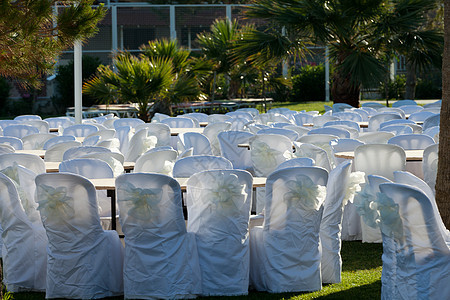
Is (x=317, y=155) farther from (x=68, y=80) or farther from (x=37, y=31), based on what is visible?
(x=68, y=80)

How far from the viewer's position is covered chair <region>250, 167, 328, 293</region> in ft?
Answer: 16.2

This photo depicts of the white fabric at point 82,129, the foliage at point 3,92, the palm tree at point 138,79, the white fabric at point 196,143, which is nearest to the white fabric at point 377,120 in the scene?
the white fabric at point 196,143

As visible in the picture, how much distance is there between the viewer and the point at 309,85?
90.3 feet

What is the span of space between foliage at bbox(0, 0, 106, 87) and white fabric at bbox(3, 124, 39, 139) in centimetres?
620

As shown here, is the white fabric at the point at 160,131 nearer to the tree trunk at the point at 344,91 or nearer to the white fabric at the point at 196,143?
the white fabric at the point at 196,143

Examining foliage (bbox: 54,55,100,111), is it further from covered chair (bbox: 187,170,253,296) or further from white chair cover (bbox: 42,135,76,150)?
covered chair (bbox: 187,170,253,296)

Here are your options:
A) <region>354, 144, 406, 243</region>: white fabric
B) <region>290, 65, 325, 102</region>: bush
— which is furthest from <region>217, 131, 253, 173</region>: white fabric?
<region>290, 65, 325, 102</region>: bush

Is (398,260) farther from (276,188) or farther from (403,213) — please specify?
(276,188)

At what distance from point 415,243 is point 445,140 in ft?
4.55

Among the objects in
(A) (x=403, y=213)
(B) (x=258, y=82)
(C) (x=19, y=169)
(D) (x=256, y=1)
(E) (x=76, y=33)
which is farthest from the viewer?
(B) (x=258, y=82)

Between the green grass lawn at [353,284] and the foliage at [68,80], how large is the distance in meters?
20.0

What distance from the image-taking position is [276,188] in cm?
497

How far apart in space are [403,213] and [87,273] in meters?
2.23

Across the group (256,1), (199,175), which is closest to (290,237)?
(199,175)
